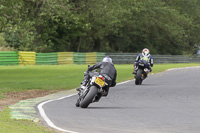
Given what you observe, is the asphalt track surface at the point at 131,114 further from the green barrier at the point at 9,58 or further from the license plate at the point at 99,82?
the green barrier at the point at 9,58

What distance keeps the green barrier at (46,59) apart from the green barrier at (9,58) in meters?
2.18

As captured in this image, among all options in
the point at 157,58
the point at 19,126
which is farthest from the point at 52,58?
the point at 19,126

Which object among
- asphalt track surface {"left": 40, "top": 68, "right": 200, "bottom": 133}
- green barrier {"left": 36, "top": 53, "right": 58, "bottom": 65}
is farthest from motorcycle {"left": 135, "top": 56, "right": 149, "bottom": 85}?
green barrier {"left": 36, "top": 53, "right": 58, "bottom": 65}

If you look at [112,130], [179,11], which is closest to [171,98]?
[112,130]

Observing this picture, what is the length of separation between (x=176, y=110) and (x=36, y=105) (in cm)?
390

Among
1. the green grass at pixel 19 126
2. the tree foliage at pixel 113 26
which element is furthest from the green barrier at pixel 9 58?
the green grass at pixel 19 126

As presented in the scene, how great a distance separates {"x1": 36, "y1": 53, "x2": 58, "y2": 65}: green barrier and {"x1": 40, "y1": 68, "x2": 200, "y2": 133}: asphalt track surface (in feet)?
98.4

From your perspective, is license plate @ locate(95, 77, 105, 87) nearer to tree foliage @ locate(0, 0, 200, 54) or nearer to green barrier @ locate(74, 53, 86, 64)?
tree foliage @ locate(0, 0, 200, 54)

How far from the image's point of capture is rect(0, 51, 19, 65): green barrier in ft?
143

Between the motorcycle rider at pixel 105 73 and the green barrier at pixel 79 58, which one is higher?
the motorcycle rider at pixel 105 73

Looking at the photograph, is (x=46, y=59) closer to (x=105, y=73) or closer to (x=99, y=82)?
(x=105, y=73)

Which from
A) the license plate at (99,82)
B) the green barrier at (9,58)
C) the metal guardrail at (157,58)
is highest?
the license plate at (99,82)

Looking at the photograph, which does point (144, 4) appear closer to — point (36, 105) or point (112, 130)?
point (36, 105)

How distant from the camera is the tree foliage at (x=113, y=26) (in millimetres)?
46294
